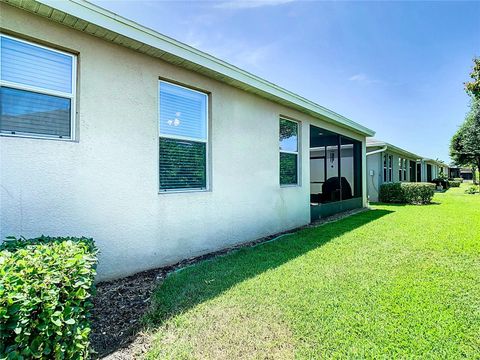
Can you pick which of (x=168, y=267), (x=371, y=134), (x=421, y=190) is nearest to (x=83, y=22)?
(x=168, y=267)

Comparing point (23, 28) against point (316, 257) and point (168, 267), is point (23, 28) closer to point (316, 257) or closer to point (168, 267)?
point (168, 267)

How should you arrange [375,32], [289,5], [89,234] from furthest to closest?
[375,32] → [289,5] → [89,234]

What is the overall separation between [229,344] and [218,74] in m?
4.50

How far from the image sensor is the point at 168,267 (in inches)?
185

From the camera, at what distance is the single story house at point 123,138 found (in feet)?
10.9

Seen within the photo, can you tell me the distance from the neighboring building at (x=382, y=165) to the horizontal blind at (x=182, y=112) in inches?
509

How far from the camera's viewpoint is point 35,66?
11.4 feet

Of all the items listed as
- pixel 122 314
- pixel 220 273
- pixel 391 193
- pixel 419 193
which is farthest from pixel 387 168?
pixel 122 314

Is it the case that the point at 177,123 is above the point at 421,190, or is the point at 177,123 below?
above

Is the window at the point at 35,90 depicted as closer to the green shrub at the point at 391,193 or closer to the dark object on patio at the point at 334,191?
the dark object on patio at the point at 334,191

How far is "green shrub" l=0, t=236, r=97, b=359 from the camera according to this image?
61.2 inches

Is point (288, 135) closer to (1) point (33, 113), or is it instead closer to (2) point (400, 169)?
(1) point (33, 113)

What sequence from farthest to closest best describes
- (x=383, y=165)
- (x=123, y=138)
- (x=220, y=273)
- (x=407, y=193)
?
(x=383, y=165) < (x=407, y=193) < (x=220, y=273) < (x=123, y=138)

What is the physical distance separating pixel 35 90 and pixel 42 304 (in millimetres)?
2882
